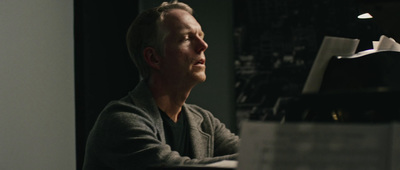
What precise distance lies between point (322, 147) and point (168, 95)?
3.45 ft

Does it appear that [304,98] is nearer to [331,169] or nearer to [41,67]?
[331,169]

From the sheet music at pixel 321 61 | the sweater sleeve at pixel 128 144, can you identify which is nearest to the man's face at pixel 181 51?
the sweater sleeve at pixel 128 144

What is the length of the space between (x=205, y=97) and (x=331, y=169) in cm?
305

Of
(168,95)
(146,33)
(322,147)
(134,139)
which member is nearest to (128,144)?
(134,139)

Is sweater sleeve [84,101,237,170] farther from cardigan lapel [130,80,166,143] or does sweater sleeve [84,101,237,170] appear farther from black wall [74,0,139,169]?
black wall [74,0,139,169]

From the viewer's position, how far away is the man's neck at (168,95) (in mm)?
1495

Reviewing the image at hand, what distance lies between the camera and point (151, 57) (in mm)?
1540

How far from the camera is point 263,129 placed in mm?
517

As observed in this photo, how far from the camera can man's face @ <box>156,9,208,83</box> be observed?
4.91ft

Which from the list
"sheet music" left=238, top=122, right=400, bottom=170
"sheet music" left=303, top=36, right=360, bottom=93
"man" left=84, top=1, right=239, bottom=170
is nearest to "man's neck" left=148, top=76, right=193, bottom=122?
"man" left=84, top=1, right=239, bottom=170

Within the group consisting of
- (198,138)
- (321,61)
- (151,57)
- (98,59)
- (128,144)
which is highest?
(321,61)

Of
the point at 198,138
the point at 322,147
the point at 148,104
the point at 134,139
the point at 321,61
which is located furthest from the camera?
the point at 198,138

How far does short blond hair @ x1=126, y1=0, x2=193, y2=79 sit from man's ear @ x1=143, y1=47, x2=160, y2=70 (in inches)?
0.6

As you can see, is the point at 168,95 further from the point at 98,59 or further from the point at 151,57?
the point at 98,59
